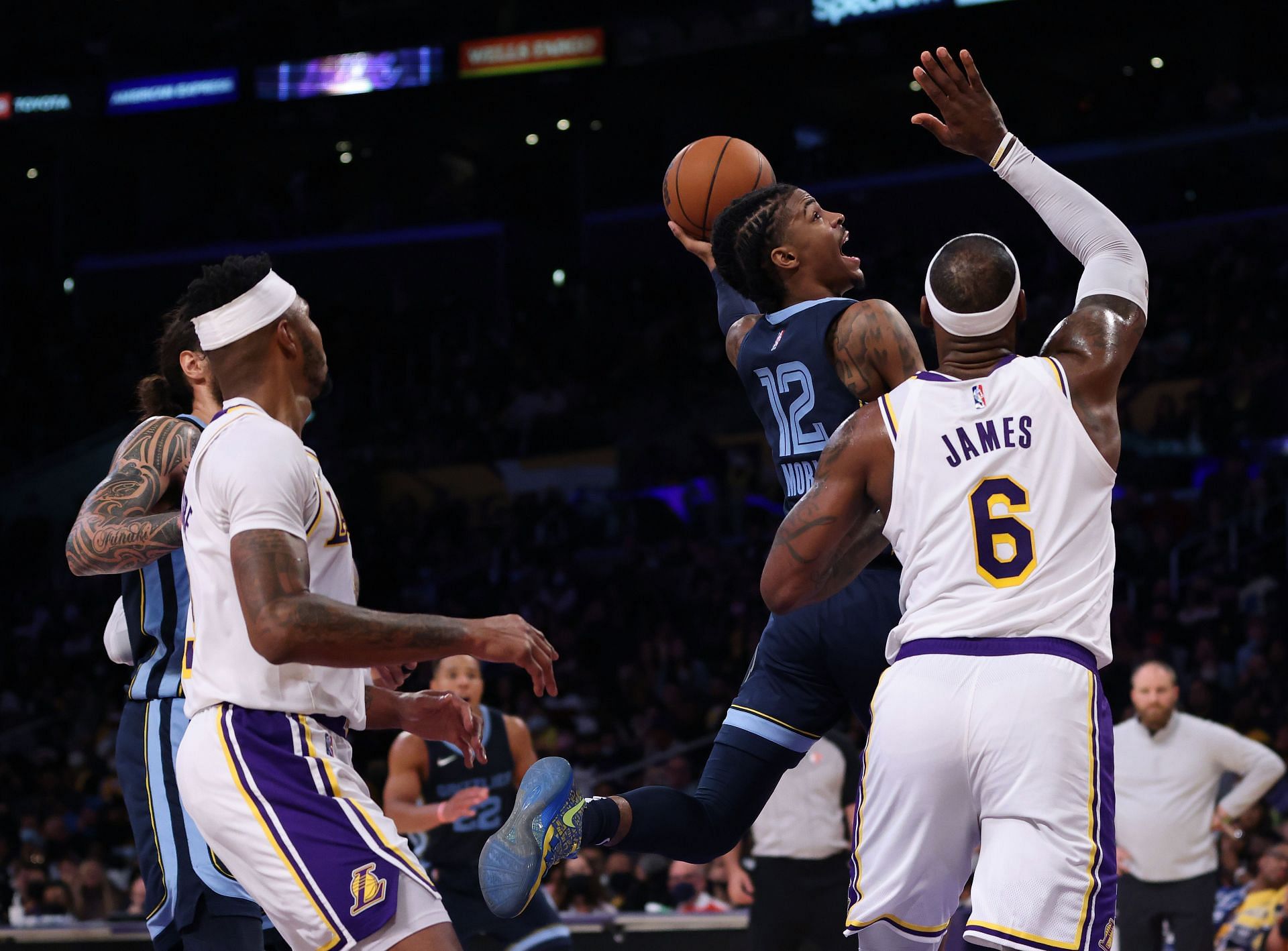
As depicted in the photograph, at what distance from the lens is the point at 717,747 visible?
4551mm

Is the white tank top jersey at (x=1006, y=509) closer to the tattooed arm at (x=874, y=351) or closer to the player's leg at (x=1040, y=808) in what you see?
the player's leg at (x=1040, y=808)

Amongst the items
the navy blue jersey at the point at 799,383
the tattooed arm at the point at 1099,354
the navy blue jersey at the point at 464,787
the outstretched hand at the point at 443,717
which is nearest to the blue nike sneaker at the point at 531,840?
the outstretched hand at the point at 443,717

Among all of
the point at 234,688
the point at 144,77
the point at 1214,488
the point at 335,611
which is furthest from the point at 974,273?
the point at 144,77

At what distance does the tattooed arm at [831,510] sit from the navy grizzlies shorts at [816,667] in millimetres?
443

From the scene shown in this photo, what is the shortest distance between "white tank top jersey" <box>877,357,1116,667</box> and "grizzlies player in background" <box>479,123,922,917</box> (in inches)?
16.3

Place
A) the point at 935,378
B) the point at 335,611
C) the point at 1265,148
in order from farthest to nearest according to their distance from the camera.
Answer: the point at 1265,148 < the point at 935,378 < the point at 335,611

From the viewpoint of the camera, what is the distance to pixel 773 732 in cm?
445

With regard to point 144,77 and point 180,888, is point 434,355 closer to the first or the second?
point 144,77

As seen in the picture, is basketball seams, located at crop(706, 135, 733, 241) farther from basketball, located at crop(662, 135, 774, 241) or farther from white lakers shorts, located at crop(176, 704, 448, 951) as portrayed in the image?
white lakers shorts, located at crop(176, 704, 448, 951)

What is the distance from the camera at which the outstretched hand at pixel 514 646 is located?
3170mm

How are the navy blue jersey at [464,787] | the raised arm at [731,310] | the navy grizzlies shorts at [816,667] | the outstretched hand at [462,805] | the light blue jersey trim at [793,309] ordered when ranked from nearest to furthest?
1. the navy grizzlies shorts at [816,667]
2. the light blue jersey trim at [793,309]
3. the raised arm at [731,310]
4. the outstretched hand at [462,805]
5. the navy blue jersey at [464,787]

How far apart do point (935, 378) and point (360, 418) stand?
18.5 m

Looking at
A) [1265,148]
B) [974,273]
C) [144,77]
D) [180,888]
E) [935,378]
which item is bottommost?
[180,888]

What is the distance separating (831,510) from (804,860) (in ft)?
16.0
